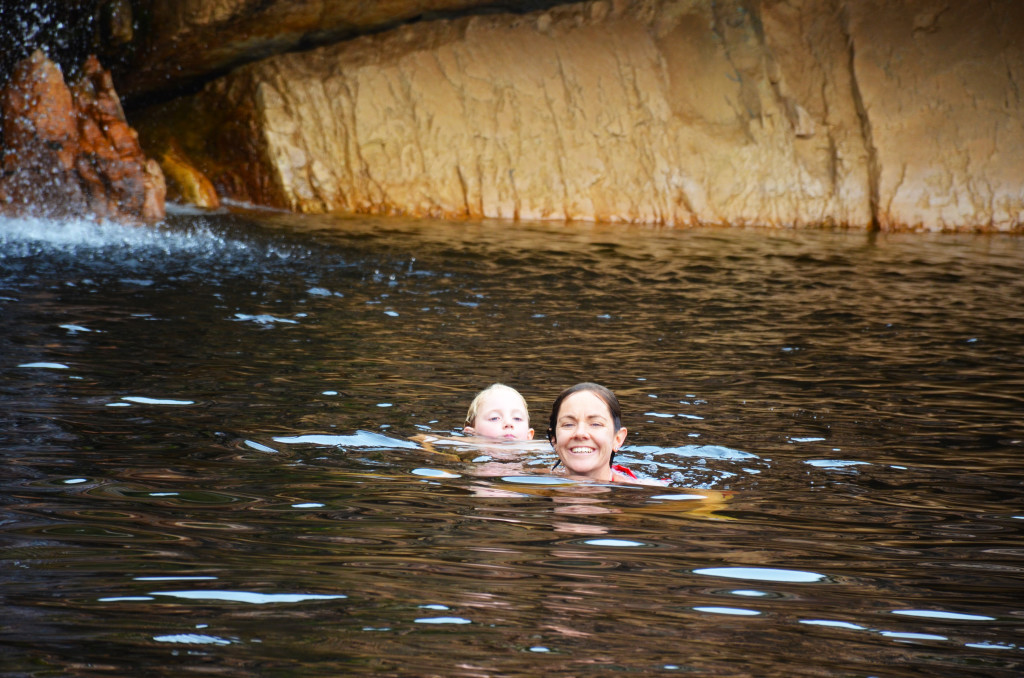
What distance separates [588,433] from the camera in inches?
197

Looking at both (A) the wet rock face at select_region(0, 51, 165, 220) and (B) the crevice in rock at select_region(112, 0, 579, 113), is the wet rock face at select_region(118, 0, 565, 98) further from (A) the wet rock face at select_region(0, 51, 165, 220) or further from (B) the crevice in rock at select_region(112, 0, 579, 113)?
(A) the wet rock face at select_region(0, 51, 165, 220)

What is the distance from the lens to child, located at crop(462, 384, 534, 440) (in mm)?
5727

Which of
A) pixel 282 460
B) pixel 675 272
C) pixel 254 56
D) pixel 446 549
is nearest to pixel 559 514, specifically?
pixel 446 549

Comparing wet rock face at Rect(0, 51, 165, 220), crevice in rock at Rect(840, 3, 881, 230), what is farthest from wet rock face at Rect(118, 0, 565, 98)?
crevice in rock at Rect(840, 3, 881, 230)

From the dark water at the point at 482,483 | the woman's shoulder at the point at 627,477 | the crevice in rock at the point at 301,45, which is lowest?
the woman's shoulder at the point at 627,477

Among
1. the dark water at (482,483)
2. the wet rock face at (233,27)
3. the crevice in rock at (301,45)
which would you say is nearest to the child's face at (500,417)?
the dark water at (482,483)

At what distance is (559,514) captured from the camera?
13.8ft

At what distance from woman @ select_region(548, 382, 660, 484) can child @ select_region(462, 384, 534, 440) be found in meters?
0.56

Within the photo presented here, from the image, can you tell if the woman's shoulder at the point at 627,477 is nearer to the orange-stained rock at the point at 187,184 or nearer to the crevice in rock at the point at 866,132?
the orange-stained rock at the point at 187,184

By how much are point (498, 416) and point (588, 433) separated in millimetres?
837

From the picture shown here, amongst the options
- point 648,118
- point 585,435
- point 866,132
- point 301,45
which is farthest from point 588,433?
point 866,132

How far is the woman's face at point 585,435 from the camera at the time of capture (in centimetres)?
501

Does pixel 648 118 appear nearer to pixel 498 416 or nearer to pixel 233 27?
pixel 233 27

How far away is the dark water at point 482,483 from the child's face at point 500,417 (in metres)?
0.32
